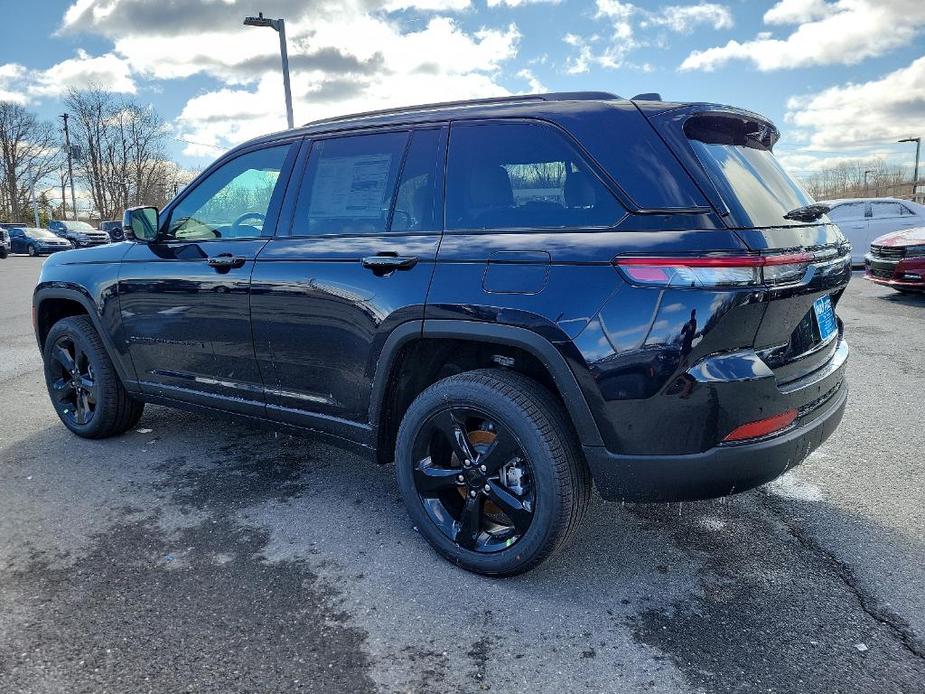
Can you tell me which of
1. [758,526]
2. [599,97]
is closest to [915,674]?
[758,526]

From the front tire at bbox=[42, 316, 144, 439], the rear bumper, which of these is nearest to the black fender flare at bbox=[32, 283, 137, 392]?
the front tire at bbox=[42, 316, 144, 439]

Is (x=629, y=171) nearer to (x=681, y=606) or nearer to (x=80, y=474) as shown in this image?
(x=681, y=606)

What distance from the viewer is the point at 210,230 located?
145 inches

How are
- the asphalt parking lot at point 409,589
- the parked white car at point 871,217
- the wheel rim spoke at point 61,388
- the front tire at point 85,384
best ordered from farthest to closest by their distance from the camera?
the parked white car at point 871,217 < the wheel rim spoke at point 61,388 < the front tire at point 85,384 < the asphalt parking lot at point 409,589

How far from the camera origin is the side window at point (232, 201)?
136 inches

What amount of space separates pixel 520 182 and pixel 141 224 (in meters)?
2.36

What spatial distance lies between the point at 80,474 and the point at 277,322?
1.64m

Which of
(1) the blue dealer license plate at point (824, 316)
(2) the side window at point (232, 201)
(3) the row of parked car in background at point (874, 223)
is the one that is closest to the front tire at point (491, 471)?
(1) the blue dealer license plate at point (824, 316)

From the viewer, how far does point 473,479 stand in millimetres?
2699

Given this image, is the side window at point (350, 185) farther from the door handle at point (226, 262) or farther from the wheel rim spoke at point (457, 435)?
the wheel rim spoke at point (457, 435)

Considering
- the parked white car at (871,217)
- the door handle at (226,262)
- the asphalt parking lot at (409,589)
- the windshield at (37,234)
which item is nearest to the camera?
the asphalt parking lot at (409,589)

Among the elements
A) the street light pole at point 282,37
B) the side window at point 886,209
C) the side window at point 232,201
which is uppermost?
the street light pole at point 282,37

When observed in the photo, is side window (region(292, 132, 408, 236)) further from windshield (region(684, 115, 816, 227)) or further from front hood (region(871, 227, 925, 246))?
front hood (region(871, 227, 925, 246))

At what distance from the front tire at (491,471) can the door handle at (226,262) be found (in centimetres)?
Answer: 123
